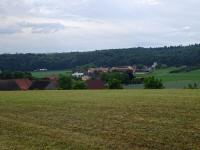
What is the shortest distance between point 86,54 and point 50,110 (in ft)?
380

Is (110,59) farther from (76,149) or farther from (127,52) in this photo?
(76,149)

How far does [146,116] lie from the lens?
1750 centimetres

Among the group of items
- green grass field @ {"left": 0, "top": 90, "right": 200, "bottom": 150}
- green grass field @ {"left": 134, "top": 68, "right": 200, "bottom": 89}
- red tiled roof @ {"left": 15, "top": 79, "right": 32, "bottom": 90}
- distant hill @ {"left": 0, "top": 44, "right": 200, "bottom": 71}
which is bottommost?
green grass field @ {"left": 134, "top": 68, "right": 200, "bottom": 89}

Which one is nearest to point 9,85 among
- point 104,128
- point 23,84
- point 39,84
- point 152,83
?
point 23,84

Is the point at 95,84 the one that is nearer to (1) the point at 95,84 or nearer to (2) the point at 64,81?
(1) the point at 95,84

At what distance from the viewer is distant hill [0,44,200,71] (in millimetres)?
109875

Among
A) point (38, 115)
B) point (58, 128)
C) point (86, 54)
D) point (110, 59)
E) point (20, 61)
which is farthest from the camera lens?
point (86, 54)

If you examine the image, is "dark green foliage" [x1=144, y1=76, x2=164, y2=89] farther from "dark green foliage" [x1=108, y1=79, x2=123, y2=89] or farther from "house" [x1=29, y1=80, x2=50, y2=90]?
"house" [x1=29, y1=80, x2=50, y2=90]

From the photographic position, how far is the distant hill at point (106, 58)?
110 meters

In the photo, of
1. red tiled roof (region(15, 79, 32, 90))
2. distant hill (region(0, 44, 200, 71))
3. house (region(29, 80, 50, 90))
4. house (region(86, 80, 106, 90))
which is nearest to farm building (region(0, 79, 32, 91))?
red tiled roof (region(15, 79, 32, 90))

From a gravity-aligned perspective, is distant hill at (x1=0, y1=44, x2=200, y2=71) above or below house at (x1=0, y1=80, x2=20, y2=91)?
above

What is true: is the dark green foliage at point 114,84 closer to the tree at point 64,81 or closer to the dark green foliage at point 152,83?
the dark green foliage at point 152,83

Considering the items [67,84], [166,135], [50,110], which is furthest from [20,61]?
[166,135]

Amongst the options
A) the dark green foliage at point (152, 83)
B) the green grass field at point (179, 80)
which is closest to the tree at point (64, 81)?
the green grass field at point (179, 80)
